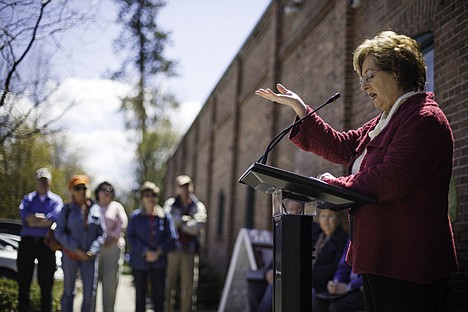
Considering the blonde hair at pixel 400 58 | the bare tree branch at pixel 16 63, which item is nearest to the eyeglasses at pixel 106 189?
the bare tree branch at pixel 16 63

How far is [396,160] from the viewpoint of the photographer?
2275 millimetres

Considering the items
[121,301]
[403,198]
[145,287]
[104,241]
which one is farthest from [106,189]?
[403,198]

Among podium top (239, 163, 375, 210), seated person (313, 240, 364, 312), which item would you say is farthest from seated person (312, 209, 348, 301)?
podium top (239, 163, 375, 210)

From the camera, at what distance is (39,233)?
20.3 ft

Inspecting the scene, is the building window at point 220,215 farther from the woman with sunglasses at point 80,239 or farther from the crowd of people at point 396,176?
the crowd of people at point 396,176

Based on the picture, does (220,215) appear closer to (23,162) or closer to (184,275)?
(184,275)

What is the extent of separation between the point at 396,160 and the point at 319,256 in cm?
366

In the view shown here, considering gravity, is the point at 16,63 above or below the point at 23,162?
above

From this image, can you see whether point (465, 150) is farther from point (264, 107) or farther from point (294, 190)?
point (264, 107)

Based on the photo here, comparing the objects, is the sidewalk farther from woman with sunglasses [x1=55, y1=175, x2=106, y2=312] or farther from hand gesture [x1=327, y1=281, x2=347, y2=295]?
hand gesture [x1=327, y1=281, x2=347, y2=295]

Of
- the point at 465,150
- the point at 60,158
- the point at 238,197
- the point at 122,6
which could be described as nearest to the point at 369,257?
the point at 465,150

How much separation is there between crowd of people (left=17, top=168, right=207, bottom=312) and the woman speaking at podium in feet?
12.7

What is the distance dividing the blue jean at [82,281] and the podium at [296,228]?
4.32 m

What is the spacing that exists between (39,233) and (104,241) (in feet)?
3.70
